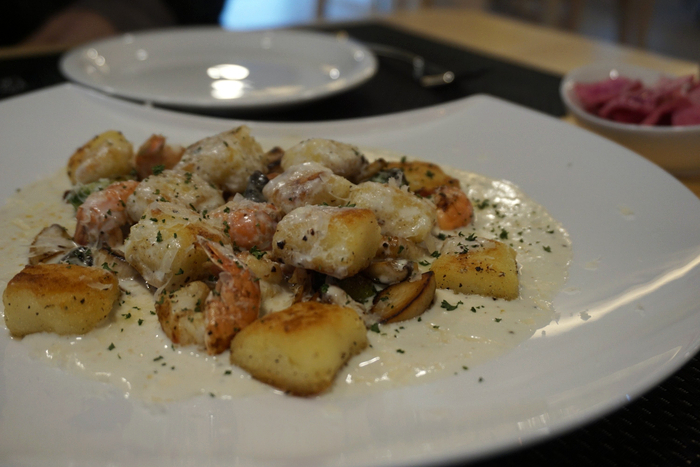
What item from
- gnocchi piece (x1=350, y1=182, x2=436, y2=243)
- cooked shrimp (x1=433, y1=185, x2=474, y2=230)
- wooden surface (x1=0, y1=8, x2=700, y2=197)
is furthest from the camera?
wooden surface (x1=0, y1=8, x2=700, y2=197)

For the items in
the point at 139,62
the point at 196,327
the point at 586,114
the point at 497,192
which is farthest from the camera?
the point at 139,62

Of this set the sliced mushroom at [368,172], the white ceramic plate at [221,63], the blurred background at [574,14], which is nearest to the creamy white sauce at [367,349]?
the sliced mushroom at [368,172]

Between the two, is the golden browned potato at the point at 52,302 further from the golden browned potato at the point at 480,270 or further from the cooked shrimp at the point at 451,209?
the cooked shrimp at the point at 451,209

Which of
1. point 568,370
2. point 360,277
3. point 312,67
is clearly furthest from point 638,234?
point 312,67

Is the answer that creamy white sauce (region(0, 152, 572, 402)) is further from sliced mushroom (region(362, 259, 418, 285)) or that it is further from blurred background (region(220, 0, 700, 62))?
blurred background (region(220, 0, 700, 62))

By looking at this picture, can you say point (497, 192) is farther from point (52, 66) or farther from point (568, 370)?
point (52, 66)

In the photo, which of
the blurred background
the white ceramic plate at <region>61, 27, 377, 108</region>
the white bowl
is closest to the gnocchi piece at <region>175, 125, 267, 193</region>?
the white ceramic plate at <region>61, 27, 377, 108</region>

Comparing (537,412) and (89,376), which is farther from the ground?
(537,412)

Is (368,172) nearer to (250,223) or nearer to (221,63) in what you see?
(250,223)
